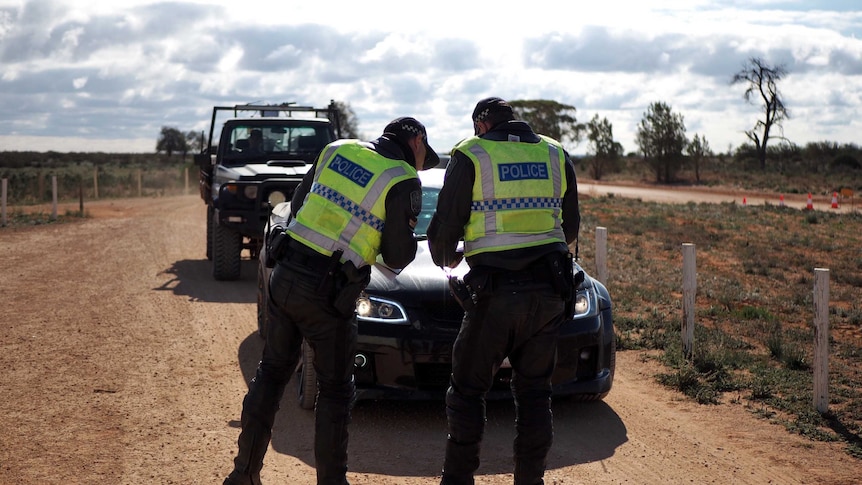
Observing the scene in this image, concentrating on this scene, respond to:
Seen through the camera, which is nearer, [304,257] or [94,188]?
[304,257]

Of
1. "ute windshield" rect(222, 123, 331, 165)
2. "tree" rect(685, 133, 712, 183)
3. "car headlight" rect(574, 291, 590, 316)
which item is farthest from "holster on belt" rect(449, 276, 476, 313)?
"tree" rect(685, 133, 712, 183)

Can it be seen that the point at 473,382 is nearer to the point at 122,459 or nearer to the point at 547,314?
the point at 547,314

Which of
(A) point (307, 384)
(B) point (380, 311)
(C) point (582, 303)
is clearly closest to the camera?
(B) point (380, 311)

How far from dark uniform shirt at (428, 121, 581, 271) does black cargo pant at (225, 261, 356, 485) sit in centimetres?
58

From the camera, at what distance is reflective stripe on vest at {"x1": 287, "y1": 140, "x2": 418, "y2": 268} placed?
438 centimetres

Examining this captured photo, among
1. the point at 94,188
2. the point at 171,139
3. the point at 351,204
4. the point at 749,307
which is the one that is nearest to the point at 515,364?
the point at 351,204

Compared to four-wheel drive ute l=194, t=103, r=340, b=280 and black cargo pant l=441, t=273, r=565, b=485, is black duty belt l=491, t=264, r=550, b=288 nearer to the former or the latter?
black cargo pant l=441, t=273, r=565, b=485

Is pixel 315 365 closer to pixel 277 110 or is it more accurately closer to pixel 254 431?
pixel 254 431

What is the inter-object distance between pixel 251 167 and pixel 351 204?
8.19m

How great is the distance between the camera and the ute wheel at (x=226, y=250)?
1181cm

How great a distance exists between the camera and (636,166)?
200 ft

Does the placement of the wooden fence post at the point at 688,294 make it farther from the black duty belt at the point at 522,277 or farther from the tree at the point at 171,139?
the tree at the point at 171,139

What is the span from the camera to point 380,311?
5832mm

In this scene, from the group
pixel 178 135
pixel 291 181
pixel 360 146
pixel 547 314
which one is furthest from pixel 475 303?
pixel 178 135
